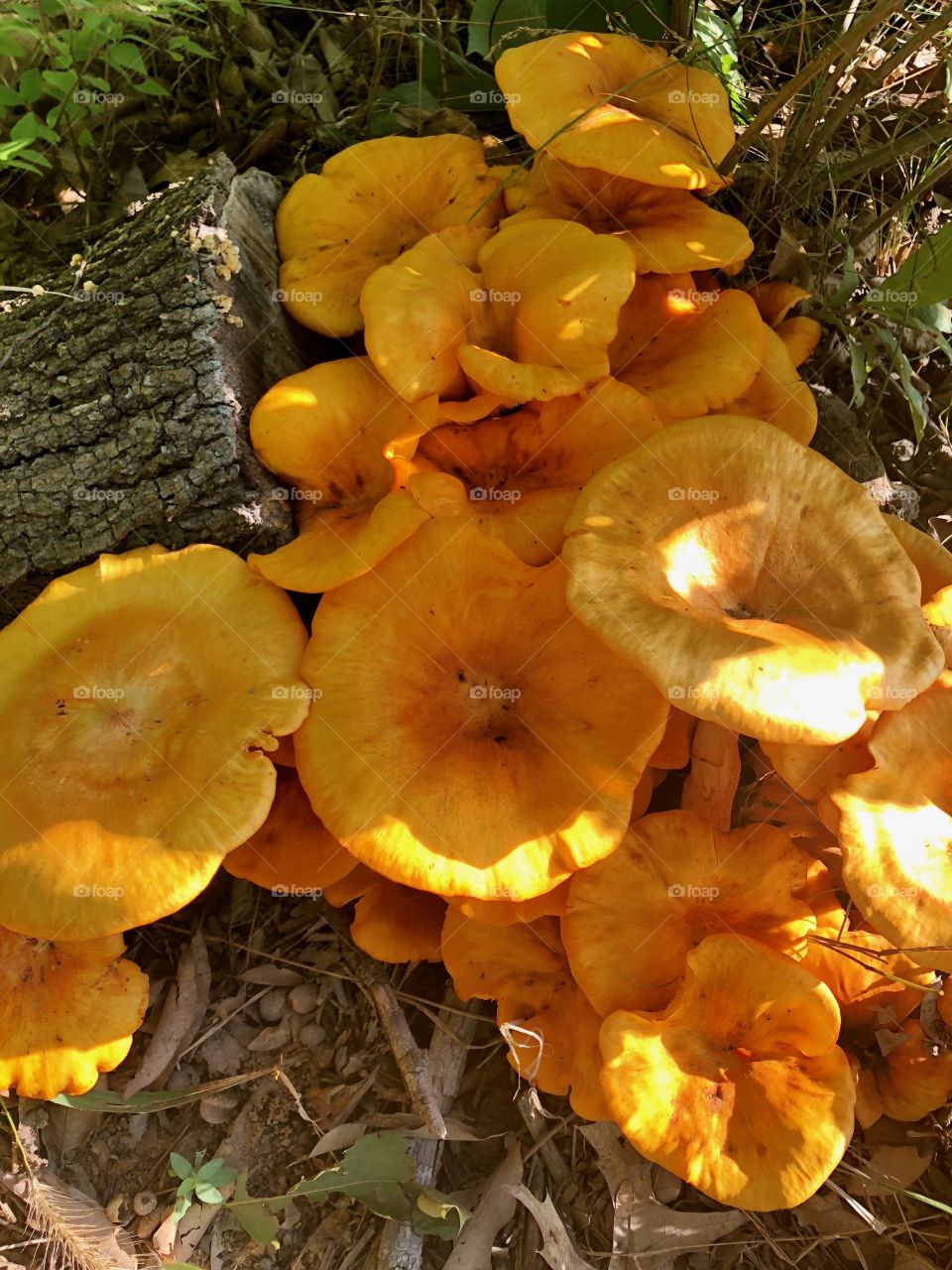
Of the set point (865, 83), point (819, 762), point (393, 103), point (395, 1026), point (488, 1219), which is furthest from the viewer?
point (393, 103)

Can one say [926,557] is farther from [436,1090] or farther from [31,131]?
[31,131]

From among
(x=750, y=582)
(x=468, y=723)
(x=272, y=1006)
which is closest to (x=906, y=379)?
(x=750, y=582)

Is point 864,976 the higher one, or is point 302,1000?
point 864,976

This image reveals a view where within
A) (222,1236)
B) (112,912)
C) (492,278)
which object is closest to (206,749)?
(112,912)

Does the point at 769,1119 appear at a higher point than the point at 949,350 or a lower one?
lower

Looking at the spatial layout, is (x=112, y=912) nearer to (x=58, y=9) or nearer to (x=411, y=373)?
(x=411, y=373)

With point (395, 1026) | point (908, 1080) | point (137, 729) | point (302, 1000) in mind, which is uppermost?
point (137, 729)

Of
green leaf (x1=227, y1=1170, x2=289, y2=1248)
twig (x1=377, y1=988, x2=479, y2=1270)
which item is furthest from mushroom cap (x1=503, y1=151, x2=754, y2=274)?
green leaf (x1=227, y1=1170, x2=289, y2=1248)
